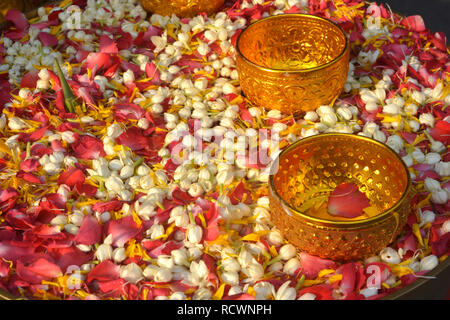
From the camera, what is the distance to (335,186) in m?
0.76

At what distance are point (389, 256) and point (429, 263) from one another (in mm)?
45

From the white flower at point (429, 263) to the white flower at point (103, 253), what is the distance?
0.36m

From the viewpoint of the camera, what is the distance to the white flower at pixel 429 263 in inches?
24.1

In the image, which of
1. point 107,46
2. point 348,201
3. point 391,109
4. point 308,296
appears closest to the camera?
point 308,296

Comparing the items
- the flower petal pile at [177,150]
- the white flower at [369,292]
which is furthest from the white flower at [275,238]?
the white flower at [369,292]

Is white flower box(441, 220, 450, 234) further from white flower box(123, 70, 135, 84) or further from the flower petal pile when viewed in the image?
white flower box(123, 70, 135, 84)

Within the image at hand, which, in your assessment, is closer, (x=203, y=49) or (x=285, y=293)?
(x=285, y=293)

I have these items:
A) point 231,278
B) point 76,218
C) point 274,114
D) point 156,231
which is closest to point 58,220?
point 76,218

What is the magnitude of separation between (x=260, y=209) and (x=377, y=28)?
475 millimetres

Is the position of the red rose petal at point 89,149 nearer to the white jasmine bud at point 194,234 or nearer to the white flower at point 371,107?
the white jasmine bud at point 194,234

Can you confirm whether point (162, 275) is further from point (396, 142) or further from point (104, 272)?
point (396, 142)

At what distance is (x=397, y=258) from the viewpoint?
2.09 ft

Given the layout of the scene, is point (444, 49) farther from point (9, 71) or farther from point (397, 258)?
point (9, 71)

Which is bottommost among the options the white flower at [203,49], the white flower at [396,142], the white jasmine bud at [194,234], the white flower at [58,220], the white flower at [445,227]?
the white flower at [58,220]
